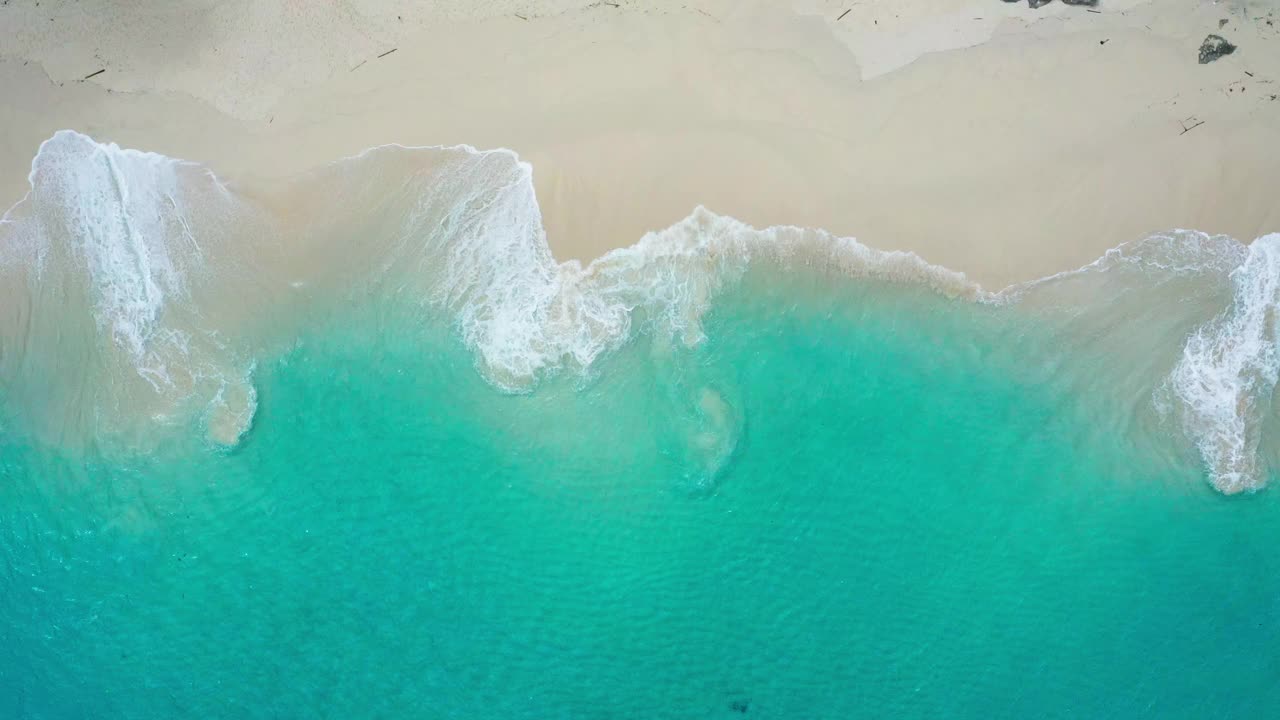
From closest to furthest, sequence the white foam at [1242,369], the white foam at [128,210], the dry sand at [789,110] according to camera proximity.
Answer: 1. the white foam at [1242,369]
2. the dry sand at [789,110]
3. the white foam at [128,210]

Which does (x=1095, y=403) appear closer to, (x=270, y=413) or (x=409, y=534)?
(x=409, y=534)

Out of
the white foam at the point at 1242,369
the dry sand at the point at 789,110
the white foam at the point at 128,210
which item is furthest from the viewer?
the white foam at the point at 128,210

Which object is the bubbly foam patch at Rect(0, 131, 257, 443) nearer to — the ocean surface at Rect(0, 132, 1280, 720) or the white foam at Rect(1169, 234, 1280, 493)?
the ocean surface at Rect(0, 132, 1280, 720)

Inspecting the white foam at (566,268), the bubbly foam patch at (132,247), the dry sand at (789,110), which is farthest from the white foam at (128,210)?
the white foam at (566,268)

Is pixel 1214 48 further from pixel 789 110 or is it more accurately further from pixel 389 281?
pixel 389 281

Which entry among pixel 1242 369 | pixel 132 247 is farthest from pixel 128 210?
pixel 1242 369

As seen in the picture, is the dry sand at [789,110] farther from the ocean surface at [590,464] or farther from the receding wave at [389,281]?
the ocean surface at [590,464]
